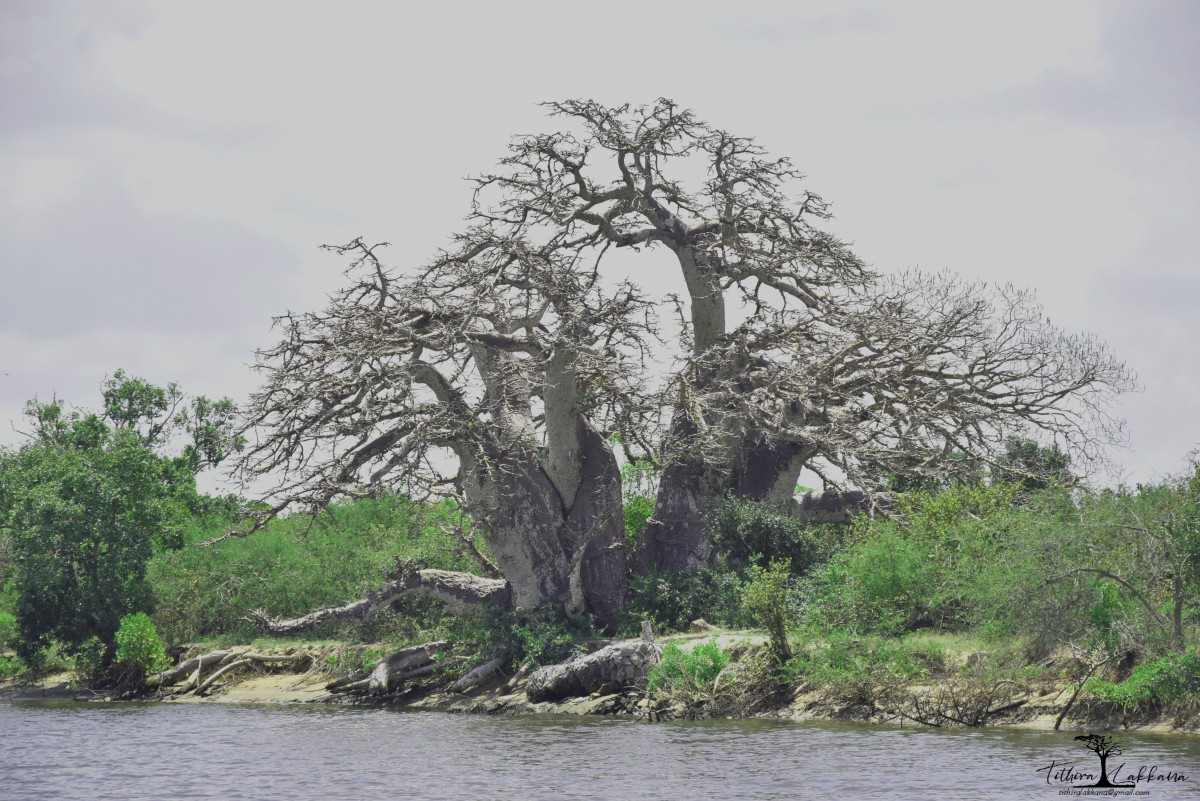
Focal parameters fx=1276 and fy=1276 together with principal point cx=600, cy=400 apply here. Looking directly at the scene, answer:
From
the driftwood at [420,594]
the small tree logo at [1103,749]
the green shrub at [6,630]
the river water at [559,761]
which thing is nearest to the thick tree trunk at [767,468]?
the driftwood at [420,594]

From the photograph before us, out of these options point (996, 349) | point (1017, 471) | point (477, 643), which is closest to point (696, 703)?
point (477, 643)

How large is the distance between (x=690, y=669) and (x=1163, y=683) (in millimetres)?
7242

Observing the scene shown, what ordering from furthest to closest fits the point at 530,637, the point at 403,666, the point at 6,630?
the point at 6,630
the point at 403,666
the point at 530,637

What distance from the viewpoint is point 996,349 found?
92.3ft

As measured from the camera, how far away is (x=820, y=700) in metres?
19.8

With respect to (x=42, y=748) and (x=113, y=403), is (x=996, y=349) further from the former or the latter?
(x=113, y=403)

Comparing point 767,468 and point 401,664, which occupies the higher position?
point 767,468

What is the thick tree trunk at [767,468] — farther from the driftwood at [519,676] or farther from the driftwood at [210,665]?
the driftwood at [210,665]

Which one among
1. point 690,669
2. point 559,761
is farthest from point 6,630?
point 559,761

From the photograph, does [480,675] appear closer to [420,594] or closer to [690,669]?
[420,594]

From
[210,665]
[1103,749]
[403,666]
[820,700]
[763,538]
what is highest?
[763,538]

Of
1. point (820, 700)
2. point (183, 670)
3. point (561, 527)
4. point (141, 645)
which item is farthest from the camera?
point (141, 645)

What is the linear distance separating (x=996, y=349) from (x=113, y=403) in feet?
109

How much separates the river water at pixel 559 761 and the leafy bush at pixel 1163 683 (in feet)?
2.17
